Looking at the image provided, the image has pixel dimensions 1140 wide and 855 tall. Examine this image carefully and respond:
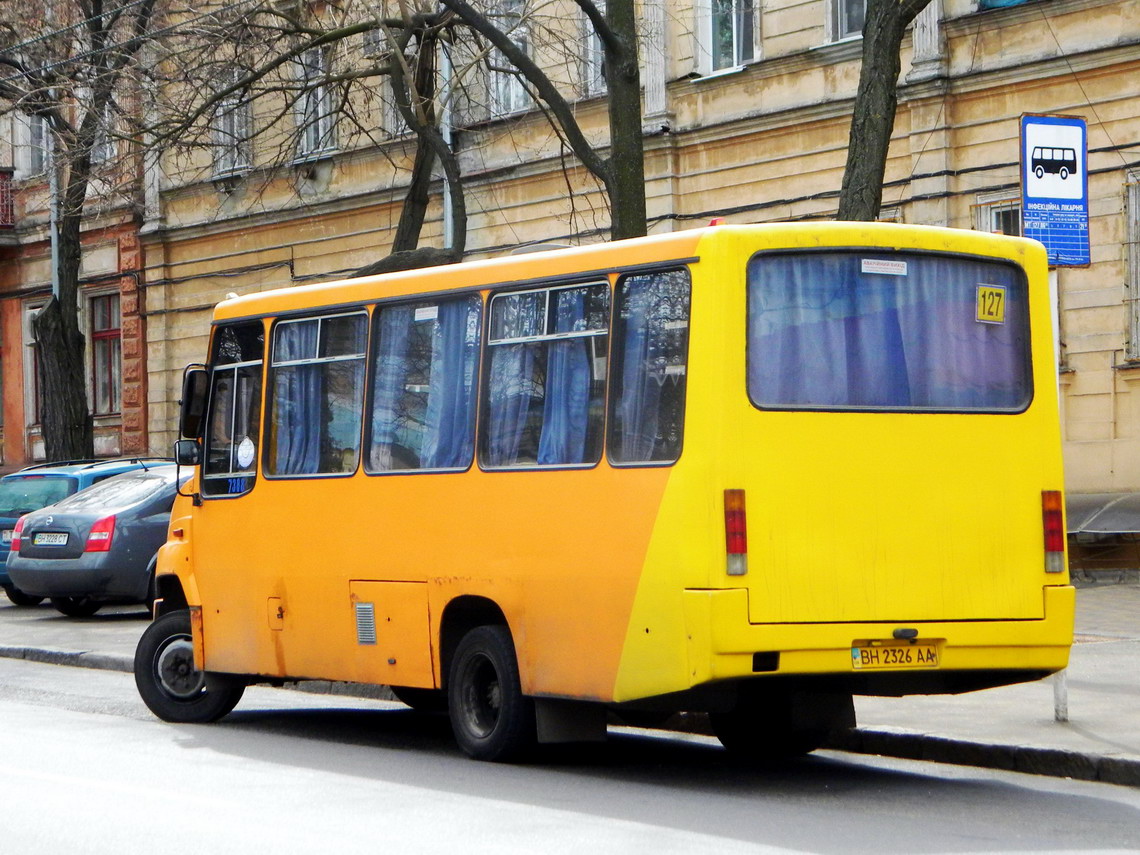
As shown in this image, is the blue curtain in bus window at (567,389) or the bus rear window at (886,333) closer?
the bus rear window at (886,333)

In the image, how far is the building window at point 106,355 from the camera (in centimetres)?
3672

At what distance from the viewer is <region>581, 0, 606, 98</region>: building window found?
26203 mm

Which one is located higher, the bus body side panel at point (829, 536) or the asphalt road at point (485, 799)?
the bus body side panel at point (829, 536)

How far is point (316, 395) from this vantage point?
37.6 ft

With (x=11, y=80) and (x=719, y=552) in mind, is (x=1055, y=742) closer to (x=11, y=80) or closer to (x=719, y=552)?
(x=719, y=552)

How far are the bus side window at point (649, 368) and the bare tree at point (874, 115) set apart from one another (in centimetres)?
648

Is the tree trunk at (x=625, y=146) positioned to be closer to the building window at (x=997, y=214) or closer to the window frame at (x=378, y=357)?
the building window at (x=997, y=214)

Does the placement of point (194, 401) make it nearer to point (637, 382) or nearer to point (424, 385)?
point (424, 385)

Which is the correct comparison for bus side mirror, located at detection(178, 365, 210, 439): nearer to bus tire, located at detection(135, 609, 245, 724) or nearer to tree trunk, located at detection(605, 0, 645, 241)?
bus tire, located at detection(135, 609, 245, 724)

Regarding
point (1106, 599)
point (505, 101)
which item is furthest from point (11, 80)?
point (1106, 599)

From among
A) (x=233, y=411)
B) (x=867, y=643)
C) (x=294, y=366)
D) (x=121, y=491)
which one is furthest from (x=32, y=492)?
(x=867, y=643)

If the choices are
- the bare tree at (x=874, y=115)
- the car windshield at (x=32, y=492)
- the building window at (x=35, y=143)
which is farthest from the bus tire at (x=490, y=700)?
the building window at (x=35, y=143)

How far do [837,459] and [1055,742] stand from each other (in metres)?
1.99

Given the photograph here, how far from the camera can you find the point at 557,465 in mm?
9680
